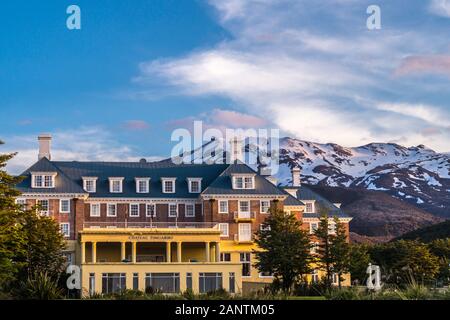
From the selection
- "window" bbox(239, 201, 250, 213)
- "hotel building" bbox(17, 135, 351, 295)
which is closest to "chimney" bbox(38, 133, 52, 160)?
"hotel building" bbox(17, 135, 351, 295)

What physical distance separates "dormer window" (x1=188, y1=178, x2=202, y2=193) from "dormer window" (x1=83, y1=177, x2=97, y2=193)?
29.3 ft

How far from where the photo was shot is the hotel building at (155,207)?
70812 millimetres

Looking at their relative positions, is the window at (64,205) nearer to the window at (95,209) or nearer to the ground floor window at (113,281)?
the window at (95,209)

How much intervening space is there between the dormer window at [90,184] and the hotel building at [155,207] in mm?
93

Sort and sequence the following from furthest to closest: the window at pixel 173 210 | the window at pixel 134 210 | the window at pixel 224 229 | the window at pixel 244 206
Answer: the window at pixel 173 210
the window at pixel 134 210
the window at pixel 244 206
the window at pixel 224 229

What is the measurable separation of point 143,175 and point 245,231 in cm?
1157

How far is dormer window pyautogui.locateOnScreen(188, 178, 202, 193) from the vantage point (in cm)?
7975

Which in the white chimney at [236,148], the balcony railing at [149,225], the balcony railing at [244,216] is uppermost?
the white chimney at [236,148]

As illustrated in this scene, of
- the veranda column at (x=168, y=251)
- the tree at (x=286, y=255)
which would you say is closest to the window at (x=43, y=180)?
the veranda column at (x=168, y=251)

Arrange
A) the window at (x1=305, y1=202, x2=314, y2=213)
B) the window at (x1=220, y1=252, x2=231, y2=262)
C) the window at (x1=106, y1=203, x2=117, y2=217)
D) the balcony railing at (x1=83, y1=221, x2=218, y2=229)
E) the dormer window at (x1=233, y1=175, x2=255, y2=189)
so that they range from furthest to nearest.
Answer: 1. the window at (x1=305, y1=202, x2=314, y2=213)
2. the dormer window at (x1=233, y1=175, x2=255, y2=189)
3. the window at (x1=106, y1=203, x2=117, y2=217)
4. the window at (x1=220, y1=252, x2=231, y2=262)
5. the balcony railing at (x1=83, y1=221, x2=218, y2=229)

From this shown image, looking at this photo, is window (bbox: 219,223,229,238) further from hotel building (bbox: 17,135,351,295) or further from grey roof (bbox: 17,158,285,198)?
grey roof (bbox: 17,158,285,198)

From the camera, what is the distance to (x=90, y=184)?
3091 inches

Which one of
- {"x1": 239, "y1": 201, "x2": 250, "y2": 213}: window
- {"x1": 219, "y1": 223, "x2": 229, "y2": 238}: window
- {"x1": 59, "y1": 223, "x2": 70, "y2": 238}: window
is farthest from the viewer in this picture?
{"x1": 239, "y1": 201, "x2": 250, "y2": 213}: window
